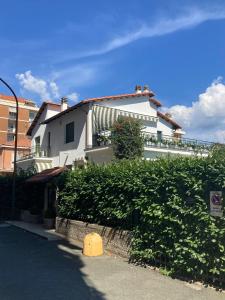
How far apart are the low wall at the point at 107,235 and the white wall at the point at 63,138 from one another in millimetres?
10401

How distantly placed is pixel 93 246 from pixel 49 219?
841 centimetres

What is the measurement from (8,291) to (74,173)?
8.35m

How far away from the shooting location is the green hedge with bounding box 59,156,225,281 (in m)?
8.36

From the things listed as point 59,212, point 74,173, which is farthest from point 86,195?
point 59,212

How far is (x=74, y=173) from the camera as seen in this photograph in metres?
15.9

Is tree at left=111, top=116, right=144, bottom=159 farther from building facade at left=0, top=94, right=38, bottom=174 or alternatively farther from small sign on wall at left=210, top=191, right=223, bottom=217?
building facade at left=0, top=94, right=38, bottom=174

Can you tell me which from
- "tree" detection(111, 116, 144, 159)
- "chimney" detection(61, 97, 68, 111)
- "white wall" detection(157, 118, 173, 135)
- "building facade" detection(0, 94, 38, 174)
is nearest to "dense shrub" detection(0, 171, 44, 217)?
"tree" detection(111, 116, 144, 159)

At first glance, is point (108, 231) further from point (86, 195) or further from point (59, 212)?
point (59, 212)

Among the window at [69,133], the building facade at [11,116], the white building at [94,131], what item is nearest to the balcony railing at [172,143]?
the white building at [94,131]

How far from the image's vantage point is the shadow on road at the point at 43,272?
765 cm

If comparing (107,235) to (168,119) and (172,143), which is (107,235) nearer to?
(172,143)

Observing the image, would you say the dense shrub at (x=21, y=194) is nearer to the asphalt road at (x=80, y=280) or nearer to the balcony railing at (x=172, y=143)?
the balcony railing at (x=172, y=143)

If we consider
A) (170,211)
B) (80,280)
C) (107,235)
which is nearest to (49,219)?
(107,235)

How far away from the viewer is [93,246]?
11711 mm
